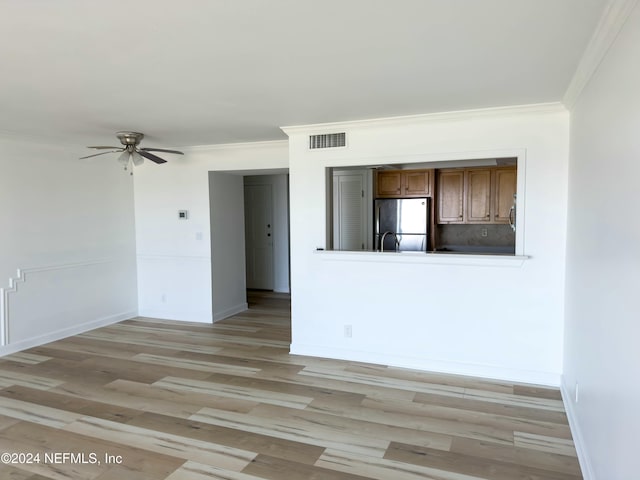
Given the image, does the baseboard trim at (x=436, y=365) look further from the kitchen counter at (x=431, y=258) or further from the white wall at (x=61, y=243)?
the white wall at (x=61, y=243)

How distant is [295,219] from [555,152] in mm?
2516

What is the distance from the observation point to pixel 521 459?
2691 mm

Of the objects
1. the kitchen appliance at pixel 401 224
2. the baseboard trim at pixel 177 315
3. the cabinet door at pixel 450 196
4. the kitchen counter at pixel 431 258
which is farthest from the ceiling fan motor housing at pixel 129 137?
the cabinet door at pixel 450 196

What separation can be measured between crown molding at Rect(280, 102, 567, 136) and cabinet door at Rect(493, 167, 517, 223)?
290 cm

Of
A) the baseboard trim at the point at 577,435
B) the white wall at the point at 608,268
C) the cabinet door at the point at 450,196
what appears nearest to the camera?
the white wall at the point at 608,268

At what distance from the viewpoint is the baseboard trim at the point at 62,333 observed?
4871mm

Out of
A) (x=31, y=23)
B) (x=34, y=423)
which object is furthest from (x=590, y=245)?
(x=34, y=423)

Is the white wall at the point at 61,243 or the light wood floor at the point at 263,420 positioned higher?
the white wall at the point at 61,243

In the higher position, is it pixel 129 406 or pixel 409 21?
pixel 409 21

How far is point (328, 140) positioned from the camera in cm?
441

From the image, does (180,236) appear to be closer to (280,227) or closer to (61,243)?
(61,243)

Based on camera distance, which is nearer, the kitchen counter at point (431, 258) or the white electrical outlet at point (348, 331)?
the kitchen counter at point (431, 258)

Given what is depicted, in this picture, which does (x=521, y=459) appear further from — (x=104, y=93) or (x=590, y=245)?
(x=104, y=93)

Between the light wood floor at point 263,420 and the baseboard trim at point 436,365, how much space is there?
110 mm
